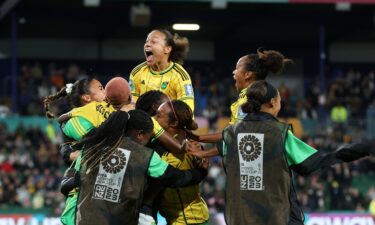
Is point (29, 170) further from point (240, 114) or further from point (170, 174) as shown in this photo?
point (170, 174)

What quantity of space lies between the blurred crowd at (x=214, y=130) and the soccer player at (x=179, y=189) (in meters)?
12.7

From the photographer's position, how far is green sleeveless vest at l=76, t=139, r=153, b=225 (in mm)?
7184

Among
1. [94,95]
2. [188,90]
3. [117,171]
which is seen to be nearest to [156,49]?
[188,90]

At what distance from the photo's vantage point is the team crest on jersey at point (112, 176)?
718 cm

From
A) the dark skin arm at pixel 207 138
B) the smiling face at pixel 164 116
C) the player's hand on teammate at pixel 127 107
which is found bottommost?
the dark skin arm at pixel 207 138

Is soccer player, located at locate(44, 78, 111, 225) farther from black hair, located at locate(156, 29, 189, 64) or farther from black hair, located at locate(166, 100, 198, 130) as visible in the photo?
black hair, located at locate(156, 29, 189, 64)

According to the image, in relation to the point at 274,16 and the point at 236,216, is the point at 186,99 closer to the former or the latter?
the point at 236,216

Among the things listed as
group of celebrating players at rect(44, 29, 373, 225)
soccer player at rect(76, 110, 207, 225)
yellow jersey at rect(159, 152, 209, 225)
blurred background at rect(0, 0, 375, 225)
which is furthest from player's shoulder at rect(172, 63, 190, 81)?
blurred background at rect(0, 0, 375, 225)

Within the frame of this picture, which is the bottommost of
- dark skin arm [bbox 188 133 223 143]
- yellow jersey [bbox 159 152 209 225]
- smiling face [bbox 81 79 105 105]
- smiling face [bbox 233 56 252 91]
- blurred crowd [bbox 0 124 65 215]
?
blurred crowd [bbox 0 124 65 215]

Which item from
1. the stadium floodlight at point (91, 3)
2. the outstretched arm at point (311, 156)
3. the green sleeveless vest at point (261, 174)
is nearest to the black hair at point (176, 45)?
the green sleeveless vest at point (261, 174)

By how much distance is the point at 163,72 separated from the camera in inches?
363

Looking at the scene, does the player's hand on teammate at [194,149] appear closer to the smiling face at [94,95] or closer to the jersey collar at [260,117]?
the jersey collar at [260,117]

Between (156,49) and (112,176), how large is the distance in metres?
2.25

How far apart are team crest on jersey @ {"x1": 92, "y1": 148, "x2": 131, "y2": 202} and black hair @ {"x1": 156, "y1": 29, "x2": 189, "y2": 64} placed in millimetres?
2295
